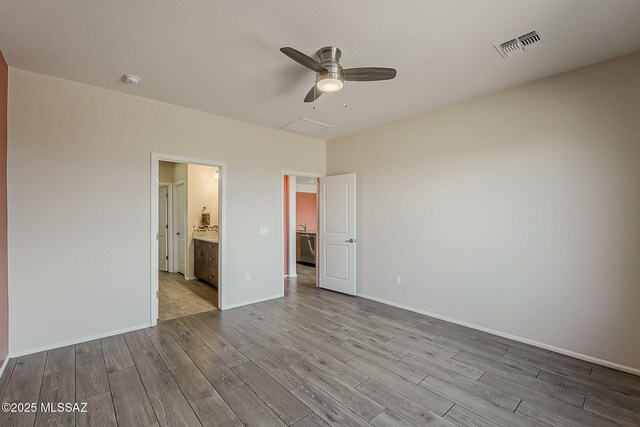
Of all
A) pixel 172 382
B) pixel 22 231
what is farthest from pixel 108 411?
pixel 22 231

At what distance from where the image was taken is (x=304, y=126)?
4.47 m

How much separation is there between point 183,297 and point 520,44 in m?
5.21

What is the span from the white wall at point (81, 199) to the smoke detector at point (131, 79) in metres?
0.41

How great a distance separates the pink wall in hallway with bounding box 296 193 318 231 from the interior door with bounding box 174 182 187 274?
355cm

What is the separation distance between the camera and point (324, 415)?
1957 mm

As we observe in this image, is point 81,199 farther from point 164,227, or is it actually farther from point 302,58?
point 164,227

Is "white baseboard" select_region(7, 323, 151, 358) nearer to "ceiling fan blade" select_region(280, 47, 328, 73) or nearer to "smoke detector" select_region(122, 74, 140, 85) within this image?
"smoke detector" select_region(122, 74, 140, 85)

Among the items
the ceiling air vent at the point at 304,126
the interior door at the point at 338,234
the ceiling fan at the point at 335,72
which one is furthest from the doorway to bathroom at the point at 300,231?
the ceiling fan at the point at 335,72

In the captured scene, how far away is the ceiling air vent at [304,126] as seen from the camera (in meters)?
4.29

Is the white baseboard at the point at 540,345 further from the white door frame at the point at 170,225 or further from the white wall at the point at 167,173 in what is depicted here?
the white wall at the point at 167,173

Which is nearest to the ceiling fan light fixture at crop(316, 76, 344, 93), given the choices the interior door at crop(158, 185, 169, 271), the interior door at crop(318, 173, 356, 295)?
the interior door at crop(318, 173, 356, 295)

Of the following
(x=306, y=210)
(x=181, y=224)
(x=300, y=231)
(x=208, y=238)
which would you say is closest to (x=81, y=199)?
(x=208, y=238)

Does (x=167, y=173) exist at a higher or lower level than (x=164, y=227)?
higher

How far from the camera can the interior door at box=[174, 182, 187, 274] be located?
6.04 meters
